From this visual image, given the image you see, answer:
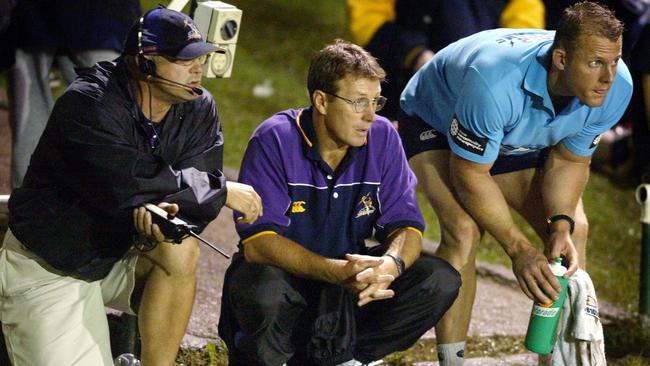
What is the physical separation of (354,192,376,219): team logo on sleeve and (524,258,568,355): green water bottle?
2.52 ft

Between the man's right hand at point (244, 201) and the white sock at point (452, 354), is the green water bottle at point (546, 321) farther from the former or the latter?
the man's right hand at point (244, 201)

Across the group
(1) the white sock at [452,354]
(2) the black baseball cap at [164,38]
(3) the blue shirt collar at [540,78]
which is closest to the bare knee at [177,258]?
(2) the black baseball cap at [164,38]

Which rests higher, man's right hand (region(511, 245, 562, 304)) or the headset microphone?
the headset microphone

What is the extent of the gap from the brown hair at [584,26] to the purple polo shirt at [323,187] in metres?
0.79

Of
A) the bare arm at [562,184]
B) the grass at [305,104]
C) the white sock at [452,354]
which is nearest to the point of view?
the white sock at [452,354]

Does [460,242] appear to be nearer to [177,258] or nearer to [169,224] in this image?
[177,258]

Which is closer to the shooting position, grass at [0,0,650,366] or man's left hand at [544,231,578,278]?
man's left hand at [544,231,578,278]

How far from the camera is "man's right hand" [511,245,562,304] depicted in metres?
4.93

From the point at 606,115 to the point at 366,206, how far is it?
118 cm

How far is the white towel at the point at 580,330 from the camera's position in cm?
497

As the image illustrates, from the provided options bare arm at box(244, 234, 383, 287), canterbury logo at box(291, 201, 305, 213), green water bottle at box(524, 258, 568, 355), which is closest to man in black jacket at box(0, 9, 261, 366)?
bare arm at box(244, 234, 383, 287)

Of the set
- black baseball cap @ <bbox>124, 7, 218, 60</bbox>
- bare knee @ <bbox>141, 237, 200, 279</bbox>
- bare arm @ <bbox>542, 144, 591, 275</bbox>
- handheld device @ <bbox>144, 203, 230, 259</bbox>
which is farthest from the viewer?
bare arm @ <bbox>542, 144, 591, 275</bbox>

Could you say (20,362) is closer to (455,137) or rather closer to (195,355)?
(195,355)

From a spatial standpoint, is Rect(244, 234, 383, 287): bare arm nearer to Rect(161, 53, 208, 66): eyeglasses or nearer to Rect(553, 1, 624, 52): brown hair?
Rect(161, 53, 208, 66): eyeglasses
